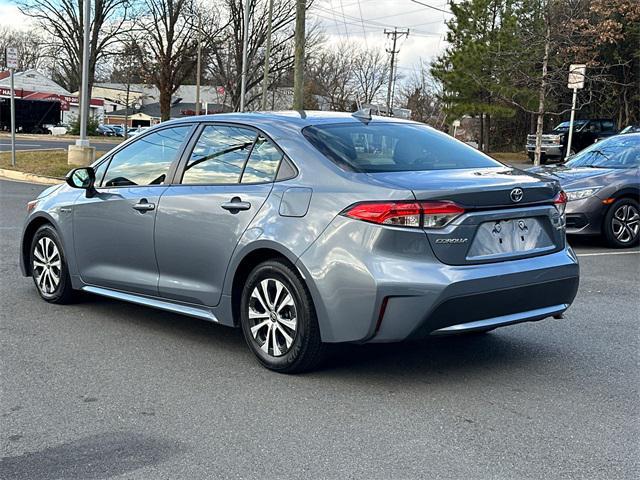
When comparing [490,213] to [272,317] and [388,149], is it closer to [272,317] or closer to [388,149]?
[388,149]

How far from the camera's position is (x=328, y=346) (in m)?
4.62

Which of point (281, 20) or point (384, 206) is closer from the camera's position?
point (384, 206)

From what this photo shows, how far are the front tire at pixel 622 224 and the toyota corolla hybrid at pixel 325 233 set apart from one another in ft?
18.2

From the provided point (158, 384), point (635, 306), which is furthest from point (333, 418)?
point (635, 306)

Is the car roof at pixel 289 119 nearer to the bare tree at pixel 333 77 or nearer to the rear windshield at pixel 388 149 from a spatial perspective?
the rear windshield at pixel 388 149

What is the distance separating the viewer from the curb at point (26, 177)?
768 inches

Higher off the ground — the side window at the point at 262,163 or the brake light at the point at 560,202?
the side window at the point at 262,163

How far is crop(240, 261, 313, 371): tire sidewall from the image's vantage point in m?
4.53

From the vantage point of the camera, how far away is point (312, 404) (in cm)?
425

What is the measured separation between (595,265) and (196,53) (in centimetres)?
4798

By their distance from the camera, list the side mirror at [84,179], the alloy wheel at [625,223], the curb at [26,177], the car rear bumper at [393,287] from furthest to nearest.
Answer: the curb at [26,177] < the alloy wheel at [625,223] < the side mirror at [84,179] < the car rear bumper at [393,287]

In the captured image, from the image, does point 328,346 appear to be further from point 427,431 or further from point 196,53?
point 196,53

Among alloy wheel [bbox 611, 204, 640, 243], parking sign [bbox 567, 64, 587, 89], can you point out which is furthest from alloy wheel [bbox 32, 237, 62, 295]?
parking sign [bbox 567, 64, 587, 89]

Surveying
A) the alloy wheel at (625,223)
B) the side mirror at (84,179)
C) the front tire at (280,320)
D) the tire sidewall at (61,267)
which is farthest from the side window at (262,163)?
the alloy wheel at (625,223)
